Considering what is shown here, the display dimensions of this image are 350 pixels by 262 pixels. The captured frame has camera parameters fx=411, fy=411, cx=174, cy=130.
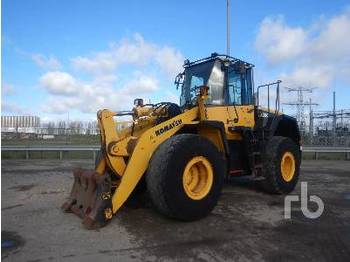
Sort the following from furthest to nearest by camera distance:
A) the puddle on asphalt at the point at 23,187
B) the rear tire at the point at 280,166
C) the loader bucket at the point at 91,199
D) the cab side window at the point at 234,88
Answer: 1. the puddle on asphalt at the point at 23,187
2. the rear tire at the point at 280,166
3. the cab side window at the point at 234,88
4. the loader bucket at the point at 91,199

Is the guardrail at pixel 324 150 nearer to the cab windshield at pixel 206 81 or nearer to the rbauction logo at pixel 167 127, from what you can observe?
the cab windshield at pixel 206 81

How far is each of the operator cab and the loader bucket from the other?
278cm

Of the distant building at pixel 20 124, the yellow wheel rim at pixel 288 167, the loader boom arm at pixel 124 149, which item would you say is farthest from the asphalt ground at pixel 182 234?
the distant building at pixel 20 124

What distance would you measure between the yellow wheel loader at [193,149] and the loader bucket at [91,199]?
16 mm

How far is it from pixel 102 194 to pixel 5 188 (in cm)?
525

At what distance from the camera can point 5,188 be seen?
1067 centimetres

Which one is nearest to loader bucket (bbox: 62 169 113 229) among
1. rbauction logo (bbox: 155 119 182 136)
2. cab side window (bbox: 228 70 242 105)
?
rbauction logo (bbox: 155 119 182 136)

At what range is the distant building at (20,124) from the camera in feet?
108

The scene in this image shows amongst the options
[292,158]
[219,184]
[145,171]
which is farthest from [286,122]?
[145,171]

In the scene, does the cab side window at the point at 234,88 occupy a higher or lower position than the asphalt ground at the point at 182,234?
higher

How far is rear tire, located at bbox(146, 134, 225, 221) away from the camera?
261 inches

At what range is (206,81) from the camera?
909cm

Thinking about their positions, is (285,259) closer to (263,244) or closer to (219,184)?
(263,244)

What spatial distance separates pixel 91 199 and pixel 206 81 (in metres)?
3.75
